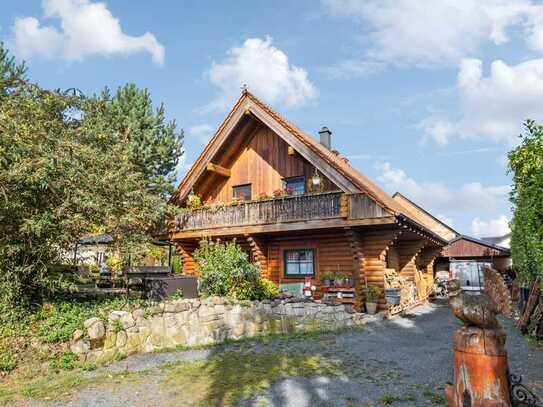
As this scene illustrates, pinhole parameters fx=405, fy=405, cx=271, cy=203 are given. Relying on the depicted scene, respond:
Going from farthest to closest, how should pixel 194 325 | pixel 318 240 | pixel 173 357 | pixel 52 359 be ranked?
pixel 318 240 < pixel 194 325 < pixel 173 357 < pixel 52 359

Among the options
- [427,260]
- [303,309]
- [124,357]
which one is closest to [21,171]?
[124,357]

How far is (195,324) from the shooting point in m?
11.0

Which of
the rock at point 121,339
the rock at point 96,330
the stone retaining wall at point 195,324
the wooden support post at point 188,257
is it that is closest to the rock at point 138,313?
the stone retaining wall at point 195,324

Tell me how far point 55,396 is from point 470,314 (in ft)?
22.1

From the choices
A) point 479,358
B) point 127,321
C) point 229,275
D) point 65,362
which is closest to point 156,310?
point 127,321

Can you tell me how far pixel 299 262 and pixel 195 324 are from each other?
776cm

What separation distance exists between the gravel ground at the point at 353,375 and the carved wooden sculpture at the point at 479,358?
116 inches

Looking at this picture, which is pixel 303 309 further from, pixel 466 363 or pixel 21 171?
pixel 466 363

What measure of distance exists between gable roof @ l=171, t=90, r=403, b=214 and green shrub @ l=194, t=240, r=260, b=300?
4.69m

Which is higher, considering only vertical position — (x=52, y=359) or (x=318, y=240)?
(x=318, y=240)

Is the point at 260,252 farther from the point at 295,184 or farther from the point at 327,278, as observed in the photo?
the point at 295,184

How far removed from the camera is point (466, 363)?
10.5 feet

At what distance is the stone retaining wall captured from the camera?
935 centimetres

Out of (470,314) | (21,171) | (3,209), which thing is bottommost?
(470,314)
